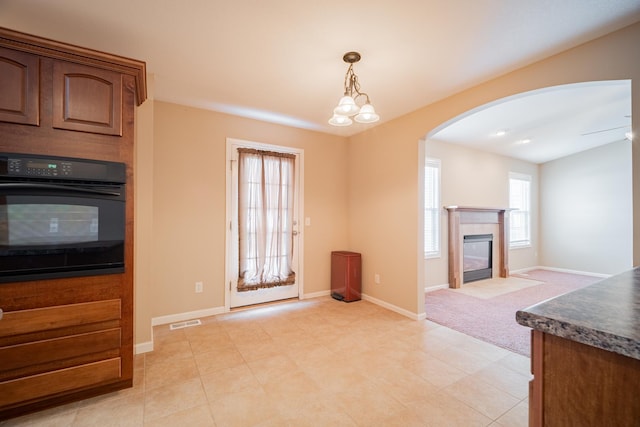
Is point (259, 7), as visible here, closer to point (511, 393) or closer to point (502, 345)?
point (511, 393)

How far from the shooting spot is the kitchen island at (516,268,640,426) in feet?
2.09

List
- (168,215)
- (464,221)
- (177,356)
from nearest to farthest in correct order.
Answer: (177,356) → (168,215) → (464,221)

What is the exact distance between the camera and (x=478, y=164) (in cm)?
566

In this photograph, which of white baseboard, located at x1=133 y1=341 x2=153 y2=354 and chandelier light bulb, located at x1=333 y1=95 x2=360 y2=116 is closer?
chandelier light bulb, located at x1=333 y1=95 x2=360 y2=116

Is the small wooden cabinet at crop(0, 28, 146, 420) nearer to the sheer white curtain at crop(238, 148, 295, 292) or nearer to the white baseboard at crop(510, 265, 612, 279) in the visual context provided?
the sheer white curtain at crop(238, 148, 295, 292)

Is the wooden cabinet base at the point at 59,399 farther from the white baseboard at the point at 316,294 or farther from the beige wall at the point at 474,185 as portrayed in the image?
the beige wall at the point at 474,185

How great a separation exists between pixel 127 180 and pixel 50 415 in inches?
62.3

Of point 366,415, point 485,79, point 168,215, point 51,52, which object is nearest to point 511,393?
point 366,415

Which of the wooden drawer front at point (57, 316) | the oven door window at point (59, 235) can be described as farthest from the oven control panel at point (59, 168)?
the wooden drawer front at point (57, 316)

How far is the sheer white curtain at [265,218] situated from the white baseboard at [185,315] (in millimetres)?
423

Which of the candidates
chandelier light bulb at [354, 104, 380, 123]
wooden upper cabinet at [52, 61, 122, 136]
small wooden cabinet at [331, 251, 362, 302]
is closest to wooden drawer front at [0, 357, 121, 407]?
wooden upper cabinet at [52, 61, 122, 136]

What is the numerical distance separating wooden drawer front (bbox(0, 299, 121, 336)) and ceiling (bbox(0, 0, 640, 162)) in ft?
6.44

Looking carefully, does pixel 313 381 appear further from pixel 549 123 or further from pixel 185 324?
pixel 549 123

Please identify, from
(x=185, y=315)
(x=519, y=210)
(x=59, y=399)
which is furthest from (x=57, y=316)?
(x=519, y=210)
